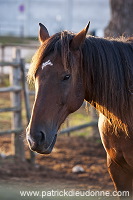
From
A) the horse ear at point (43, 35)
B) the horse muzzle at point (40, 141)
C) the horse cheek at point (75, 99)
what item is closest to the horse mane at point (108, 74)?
the horse cheek at point (75, 99)

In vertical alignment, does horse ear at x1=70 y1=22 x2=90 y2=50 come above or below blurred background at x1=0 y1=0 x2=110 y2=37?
below

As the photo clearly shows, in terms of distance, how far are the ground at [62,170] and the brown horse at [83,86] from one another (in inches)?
74.4

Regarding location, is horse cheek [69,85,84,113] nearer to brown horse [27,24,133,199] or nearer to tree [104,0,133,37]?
brown horse [27,24,133,199]

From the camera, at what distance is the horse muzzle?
3432mm

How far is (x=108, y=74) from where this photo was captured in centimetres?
387

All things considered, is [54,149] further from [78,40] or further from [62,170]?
[78,40]

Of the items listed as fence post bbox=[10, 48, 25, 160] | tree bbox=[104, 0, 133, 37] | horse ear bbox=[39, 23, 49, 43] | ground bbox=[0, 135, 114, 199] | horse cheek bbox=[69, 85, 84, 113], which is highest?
tree bbox=[104, 0, 133, 37]

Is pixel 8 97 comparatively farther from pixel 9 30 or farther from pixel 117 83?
pixel 9 30

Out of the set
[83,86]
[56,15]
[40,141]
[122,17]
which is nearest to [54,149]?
[122,17]

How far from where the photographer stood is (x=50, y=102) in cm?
357

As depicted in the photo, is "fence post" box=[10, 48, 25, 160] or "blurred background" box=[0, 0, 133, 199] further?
"fence post" box=[10, 48, 25, 160]

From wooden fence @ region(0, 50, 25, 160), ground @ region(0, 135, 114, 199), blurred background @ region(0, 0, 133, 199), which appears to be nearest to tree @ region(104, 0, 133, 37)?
blurred background @ region(0, 0, 133, 199)

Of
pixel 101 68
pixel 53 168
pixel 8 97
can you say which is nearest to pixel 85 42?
pixel 101 68

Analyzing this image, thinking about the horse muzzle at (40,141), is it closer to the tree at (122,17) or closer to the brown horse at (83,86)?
the brown horse at (83,86)
